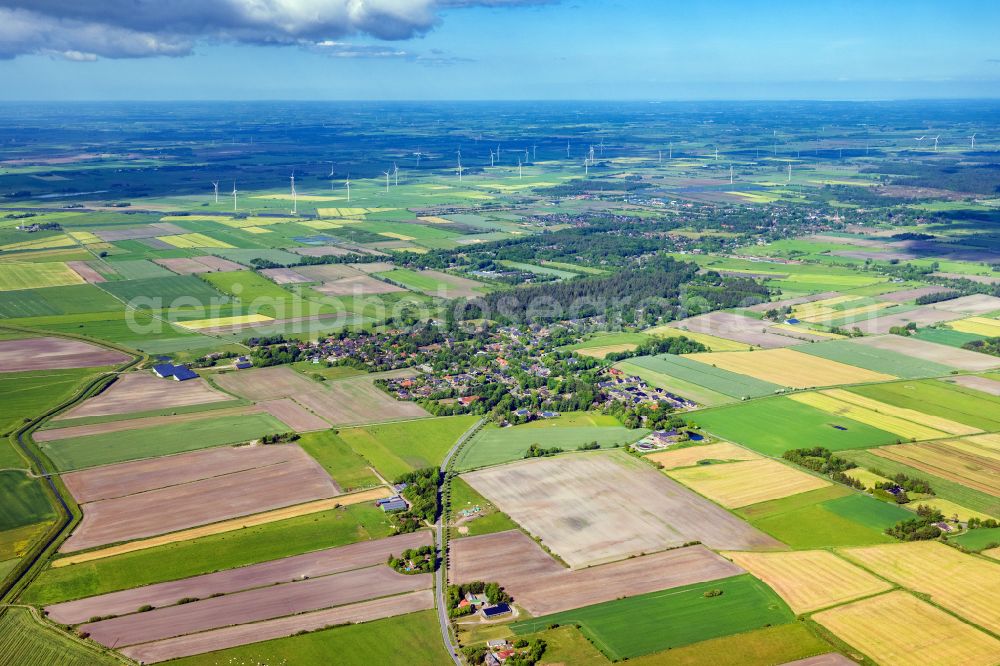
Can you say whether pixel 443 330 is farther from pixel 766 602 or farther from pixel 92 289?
pixel 766 602

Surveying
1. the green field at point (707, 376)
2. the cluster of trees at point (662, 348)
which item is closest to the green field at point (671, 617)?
the green field at point (707, 376)

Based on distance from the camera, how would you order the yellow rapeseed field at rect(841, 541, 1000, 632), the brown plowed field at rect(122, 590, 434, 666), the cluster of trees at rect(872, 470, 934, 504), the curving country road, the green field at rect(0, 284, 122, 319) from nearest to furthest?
1. the brown plowed field at rect(122, 590, 434, 666)
2. the curving country road
3. the yellow rapeseed field at rect(841, 541, 1000, 632)
4. the cluster of trees at rect(872, 470, 934, 504)
5. the green field at rect(0, 284, 122, 319)

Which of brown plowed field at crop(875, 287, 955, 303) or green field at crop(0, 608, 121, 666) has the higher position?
brown plowed field at crop(875, 287, 955, 303)

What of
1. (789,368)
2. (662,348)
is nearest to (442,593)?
(789,368)

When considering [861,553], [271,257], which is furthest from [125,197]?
[861,553]

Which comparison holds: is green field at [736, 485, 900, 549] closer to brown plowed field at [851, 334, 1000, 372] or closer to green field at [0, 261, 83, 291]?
brown plowed field at [851, 334, 1000, 372]

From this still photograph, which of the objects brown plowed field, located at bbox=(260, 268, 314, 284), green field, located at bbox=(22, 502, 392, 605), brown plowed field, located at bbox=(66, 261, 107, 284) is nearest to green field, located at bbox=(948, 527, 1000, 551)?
green field, located at bbox=(22, 502, 392, 605)

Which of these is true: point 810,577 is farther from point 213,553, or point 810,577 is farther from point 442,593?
point 213,553
